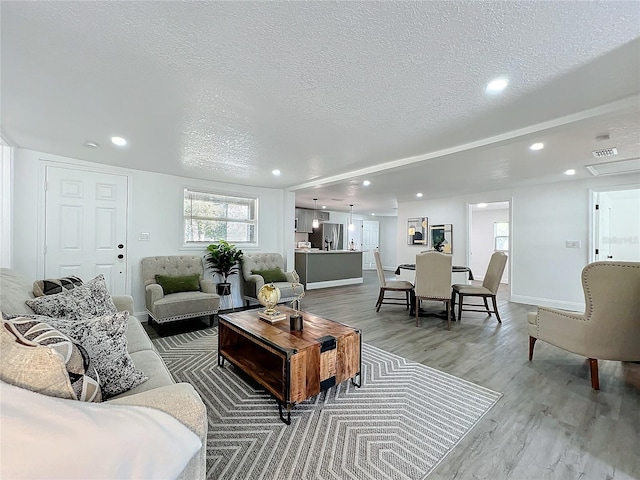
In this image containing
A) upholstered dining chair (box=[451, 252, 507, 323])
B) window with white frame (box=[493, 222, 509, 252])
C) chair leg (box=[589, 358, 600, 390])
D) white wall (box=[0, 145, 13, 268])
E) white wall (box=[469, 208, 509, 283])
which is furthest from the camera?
white wall (box=[469, 208, 509, 283])

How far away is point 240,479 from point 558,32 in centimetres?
277

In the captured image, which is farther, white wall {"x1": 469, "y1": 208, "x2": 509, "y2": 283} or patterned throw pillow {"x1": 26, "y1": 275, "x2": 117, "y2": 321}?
white wall {"x1": 469, "y1": 208, "x2": 509, "y2": 283}

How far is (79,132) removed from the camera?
9.25 feet

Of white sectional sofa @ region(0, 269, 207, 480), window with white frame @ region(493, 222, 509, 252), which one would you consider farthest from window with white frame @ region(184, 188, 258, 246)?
window with white frame @ region(493, 222, 509, 252)

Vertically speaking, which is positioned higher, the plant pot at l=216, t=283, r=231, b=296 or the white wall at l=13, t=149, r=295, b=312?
the white wall at l=13, t=149, r=295, b=312

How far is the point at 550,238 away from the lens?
5.29 meters

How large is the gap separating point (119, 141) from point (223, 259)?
7.28 feet

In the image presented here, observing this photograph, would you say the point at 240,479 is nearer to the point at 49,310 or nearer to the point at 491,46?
the point at 49,310

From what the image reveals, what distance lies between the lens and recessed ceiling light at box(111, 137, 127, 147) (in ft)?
9.74

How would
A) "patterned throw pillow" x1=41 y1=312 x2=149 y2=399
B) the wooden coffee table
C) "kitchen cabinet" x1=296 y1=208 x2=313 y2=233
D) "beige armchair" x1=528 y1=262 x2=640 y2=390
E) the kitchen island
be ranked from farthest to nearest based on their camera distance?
"kitchen cabinet" x1=296 y1=208 x2=313 y2=233, the kitchen island, "beige armchair" x1=528 y1=262 x2=640 y2=390, the wooden coffee table, "patterned throw pillow" x1=41 y1=312 x2=149 y2=399

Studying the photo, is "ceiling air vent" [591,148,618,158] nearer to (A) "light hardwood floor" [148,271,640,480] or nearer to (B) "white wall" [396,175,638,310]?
(B) "white wall" [396,175,638,310]

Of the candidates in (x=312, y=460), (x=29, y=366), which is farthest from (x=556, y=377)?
(x=29, y=366)

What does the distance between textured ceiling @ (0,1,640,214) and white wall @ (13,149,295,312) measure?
514mm

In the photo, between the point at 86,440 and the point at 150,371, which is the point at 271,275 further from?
the point at 86,440
